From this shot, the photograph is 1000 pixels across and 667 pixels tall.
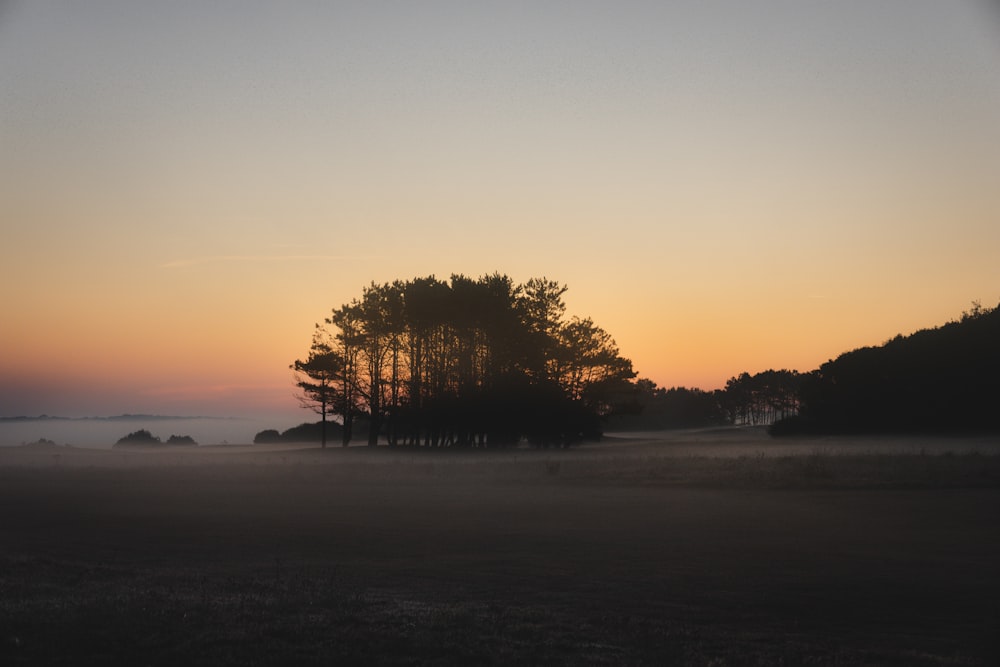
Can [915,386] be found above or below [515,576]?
above

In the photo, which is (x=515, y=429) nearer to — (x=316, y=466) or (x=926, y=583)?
(x=316, y=466)

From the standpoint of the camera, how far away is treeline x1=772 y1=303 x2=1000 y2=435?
76500 millimetres

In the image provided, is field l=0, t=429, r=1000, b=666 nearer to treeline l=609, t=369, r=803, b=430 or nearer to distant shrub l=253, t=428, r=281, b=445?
distant shrub l=253, t=428, r=281, b=445

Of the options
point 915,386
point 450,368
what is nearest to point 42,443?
point 450,368

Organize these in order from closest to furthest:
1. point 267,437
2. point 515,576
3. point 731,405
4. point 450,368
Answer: point 515,576 < point 450,368 < point 267,437 < point 731,405

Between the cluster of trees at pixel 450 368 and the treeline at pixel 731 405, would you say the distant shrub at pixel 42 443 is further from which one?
the treeline at pixel 731 405

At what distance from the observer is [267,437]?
381 feet

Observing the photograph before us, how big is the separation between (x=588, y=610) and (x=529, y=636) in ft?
6.81

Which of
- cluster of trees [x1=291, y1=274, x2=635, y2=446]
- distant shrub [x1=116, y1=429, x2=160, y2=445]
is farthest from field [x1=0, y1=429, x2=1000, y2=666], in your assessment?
distant shrub [x1=116, y1=429, x2=160, y2=445]

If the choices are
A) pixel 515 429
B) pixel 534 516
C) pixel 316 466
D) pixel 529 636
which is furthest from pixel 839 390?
pixel 529 636

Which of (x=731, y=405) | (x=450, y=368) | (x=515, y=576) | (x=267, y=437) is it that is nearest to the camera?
(x=515, y=576)

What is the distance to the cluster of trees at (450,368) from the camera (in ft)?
249

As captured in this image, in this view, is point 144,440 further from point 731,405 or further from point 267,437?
point 731,405

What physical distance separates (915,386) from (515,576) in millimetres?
73362
